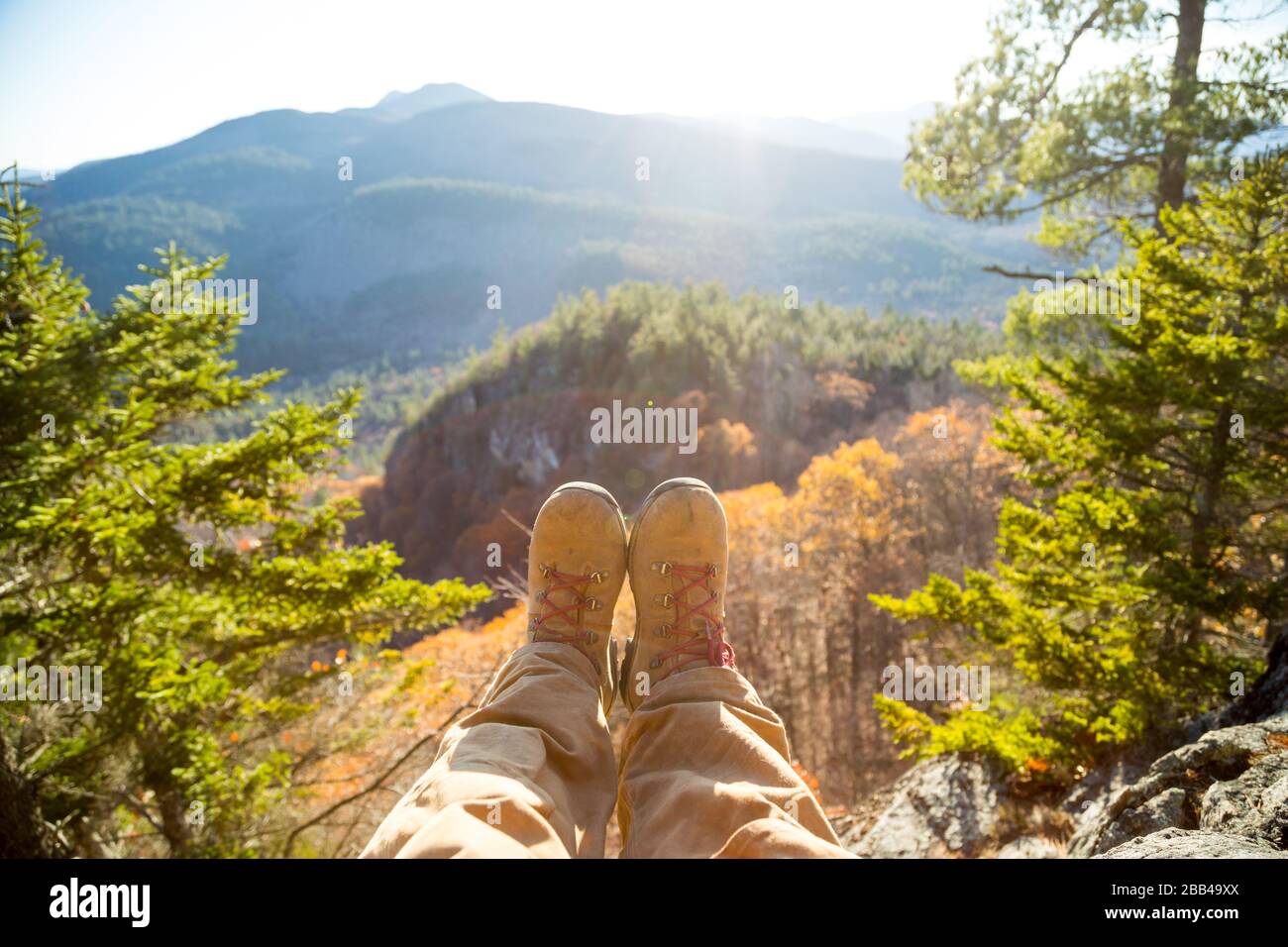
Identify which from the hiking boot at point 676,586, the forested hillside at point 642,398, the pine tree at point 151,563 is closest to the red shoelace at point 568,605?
the hiking boot at point 676,586

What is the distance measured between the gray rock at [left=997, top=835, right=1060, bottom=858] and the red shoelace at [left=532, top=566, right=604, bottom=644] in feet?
7.30

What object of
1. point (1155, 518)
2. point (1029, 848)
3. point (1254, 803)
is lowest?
point (1029, 848)

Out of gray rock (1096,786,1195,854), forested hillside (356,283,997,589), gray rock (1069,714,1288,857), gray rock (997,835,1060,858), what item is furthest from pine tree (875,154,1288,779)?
forested hillside (356,283,997,589)

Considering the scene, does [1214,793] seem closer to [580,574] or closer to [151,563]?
[580,574]

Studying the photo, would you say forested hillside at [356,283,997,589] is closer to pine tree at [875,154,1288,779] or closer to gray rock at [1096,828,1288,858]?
pine tree at [875,154,1288,779]

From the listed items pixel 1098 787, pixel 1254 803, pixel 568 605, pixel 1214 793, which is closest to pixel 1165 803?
pixel 1214 793

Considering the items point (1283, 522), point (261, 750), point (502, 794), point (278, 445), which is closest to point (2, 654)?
point (278, 445)

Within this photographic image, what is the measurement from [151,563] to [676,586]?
4197 millimetres

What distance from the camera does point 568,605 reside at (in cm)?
295

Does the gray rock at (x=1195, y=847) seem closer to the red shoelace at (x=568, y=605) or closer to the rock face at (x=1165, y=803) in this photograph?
the rock face at (x=1165, y=803)

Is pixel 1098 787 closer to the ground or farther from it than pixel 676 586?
closer to the ground
